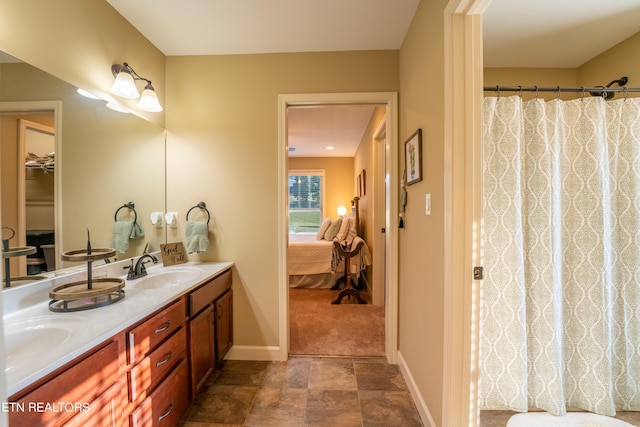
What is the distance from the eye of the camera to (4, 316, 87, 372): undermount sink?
0.94 meters

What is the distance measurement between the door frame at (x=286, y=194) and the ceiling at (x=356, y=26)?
0.37 meters

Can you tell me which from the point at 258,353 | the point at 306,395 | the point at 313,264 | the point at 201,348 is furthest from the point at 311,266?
the point at 201,348

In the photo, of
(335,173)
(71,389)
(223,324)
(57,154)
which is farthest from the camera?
(335,173)

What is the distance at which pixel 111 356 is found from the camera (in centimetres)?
105

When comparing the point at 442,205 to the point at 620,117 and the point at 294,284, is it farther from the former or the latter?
the point at 294,284

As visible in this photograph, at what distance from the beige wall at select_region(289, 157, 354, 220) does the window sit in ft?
0.86

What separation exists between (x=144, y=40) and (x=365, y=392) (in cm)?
294

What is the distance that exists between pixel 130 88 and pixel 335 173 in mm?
4885

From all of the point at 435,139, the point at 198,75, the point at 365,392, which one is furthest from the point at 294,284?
the point at 435,139

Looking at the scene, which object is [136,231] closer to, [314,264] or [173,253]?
[173,253]

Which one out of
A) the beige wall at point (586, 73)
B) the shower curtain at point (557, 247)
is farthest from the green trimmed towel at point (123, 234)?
the beige wall at point (586, 73)

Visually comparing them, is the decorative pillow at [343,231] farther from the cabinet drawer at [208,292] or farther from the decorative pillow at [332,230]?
the cabinet drawer at [208,292]

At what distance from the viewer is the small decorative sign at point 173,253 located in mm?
2012

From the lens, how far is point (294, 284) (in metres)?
4.18
